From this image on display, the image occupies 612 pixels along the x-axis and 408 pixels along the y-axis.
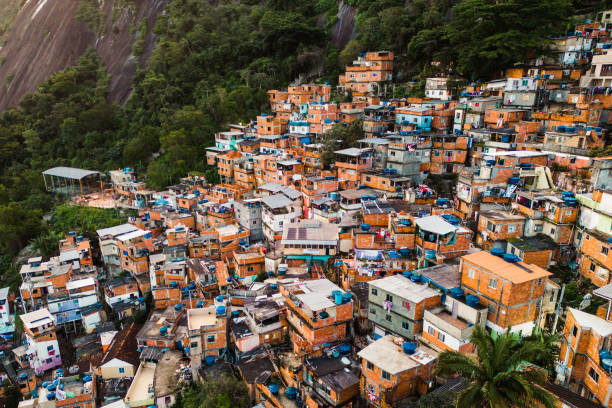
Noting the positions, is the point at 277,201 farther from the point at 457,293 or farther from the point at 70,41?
the point at 70,41

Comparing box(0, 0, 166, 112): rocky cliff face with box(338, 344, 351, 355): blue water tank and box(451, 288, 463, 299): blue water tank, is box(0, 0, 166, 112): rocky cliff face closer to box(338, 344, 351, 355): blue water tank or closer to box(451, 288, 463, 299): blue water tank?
box(338, 344, 351, 355): blue water tank

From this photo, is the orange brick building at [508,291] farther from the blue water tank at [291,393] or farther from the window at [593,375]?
the blue water tank at [291,393]

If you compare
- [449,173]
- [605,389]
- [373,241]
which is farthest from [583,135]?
[605,389]

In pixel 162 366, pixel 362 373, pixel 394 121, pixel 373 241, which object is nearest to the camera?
pixel 362 373

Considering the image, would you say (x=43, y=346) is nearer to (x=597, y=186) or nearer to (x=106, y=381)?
(x=106, y=381)

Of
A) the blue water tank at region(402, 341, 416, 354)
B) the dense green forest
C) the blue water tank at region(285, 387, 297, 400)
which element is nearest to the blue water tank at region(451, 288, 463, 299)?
the blue water tank at region(402, 341, 416, 354)

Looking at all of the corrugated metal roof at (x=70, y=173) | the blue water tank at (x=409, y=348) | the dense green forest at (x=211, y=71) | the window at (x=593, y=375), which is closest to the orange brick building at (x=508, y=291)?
the window at (x=593, y=375)
